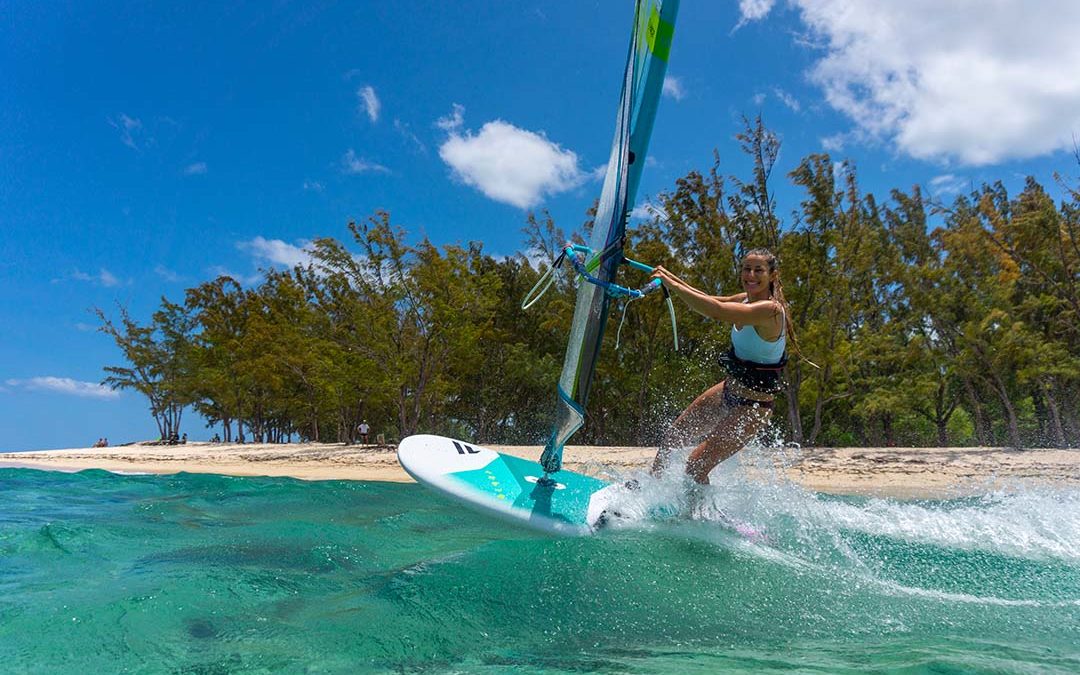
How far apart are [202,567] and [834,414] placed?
21627mm

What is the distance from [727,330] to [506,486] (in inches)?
Result: 499

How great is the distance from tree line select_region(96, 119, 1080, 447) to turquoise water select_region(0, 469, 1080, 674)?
10729 mm

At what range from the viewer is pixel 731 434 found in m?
3.83

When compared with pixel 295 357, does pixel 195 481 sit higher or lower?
lower

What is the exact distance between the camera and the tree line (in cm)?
1473

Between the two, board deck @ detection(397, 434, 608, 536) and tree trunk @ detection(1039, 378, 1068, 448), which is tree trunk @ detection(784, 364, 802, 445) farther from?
board deck @ detection(397, 434, 608, 536)

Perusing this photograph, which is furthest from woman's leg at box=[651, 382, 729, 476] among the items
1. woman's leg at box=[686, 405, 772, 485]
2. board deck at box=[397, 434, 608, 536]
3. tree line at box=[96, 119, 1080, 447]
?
tree line at box=[96, 119, 1080, 447]

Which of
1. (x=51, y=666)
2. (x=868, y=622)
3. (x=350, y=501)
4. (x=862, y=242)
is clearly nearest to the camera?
(x=51, y=666)

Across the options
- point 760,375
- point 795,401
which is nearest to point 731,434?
point 760,375

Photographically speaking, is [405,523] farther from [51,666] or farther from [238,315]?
[238,315]

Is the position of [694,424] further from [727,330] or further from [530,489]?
[727,330]

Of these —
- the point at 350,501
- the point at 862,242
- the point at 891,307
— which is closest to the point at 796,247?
the point at 862,242

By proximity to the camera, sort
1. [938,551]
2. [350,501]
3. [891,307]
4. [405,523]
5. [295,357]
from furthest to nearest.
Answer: [295,357]
[891,307]
[350,501]
[405,523]
[938,551]

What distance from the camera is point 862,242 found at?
14.8m
